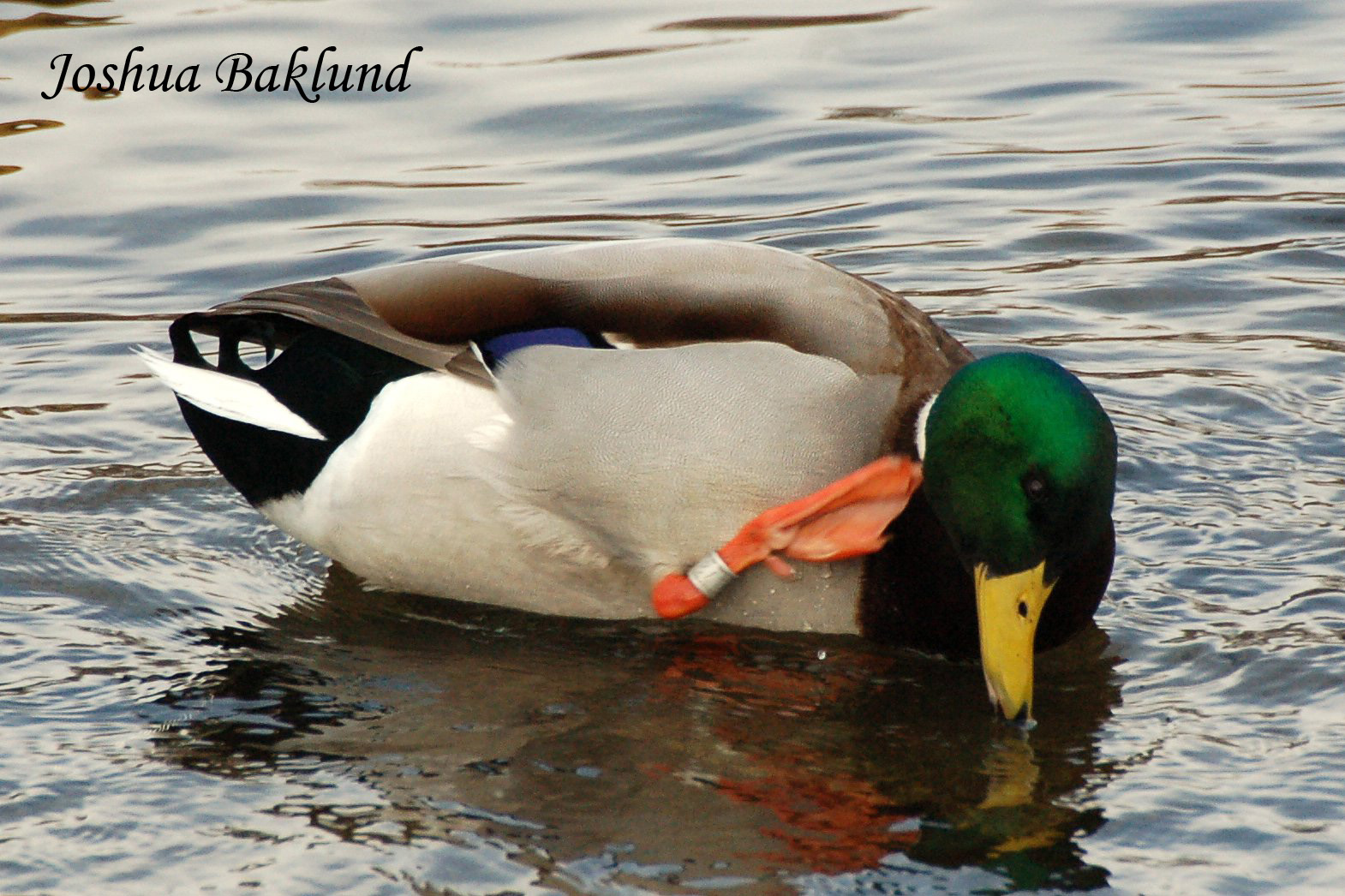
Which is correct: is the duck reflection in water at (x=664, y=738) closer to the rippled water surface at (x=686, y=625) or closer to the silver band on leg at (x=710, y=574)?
the rippled water surface at (x=686, y=625)

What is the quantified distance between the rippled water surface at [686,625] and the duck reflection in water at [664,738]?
0.01 metres

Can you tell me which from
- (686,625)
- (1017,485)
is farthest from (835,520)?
(686,625)

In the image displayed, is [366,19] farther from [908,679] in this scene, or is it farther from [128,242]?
[908,679]

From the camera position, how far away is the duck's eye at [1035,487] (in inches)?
160

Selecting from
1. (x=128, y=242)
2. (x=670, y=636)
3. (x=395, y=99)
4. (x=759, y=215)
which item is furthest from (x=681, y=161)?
(x=670, y=636)

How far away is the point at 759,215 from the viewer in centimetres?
787

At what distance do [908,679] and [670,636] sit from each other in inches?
23.0

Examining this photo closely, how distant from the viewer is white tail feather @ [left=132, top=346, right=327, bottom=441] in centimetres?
477

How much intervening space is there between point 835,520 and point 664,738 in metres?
0.61
